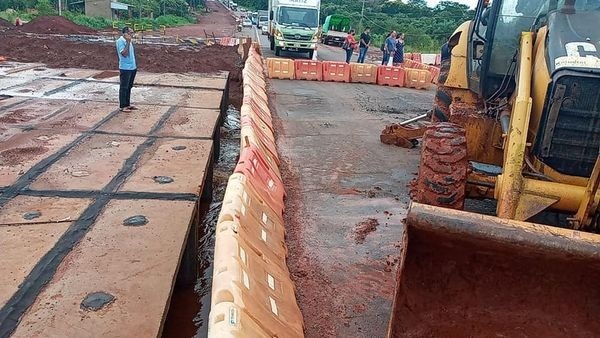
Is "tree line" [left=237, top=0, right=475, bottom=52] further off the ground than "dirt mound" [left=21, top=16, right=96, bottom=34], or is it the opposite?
"tree line" [left=237, top=0, right=475, bottom=52]

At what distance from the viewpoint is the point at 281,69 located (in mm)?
18984

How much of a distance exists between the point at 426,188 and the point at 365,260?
989 millimetres

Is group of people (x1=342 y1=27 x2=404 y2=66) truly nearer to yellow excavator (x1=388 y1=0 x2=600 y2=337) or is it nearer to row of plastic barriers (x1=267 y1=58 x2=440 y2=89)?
row of plastic barriers (x1=267 y1=58 x2=440 y2=89)

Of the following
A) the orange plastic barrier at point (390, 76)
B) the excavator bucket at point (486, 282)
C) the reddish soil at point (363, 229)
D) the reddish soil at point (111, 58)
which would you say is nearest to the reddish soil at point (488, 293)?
the excavator bucket at point (486, 282)

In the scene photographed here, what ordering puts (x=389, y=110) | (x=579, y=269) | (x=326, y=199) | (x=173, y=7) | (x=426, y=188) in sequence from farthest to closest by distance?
(x=173, y=7)
(x=389, y=110)
(x=326, y=199)
(x=426, y=188)
(x=579, y=269)

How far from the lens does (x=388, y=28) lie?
50.2m

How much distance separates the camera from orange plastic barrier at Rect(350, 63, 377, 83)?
1895 centimetres

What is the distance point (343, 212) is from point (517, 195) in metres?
2.68

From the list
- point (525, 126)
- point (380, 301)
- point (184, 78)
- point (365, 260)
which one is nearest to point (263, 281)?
point (380, 301)

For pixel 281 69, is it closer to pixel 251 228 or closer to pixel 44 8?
pixel 251 228

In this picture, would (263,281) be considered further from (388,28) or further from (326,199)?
(388,28)

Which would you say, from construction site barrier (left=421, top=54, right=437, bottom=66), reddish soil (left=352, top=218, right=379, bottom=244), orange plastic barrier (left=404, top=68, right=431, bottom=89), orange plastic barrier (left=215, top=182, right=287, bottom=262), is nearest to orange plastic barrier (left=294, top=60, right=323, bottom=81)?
orange plastic barrier (left=404, top=68, right=431, bottom=89)

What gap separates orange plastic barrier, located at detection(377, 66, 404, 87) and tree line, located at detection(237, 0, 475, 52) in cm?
2181

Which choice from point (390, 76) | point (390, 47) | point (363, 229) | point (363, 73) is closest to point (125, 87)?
point (363, 229)
